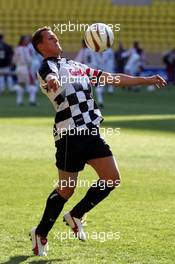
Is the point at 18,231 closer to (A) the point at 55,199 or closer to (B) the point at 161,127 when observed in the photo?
(A) the point at 55,199

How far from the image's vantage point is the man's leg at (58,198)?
8023 millimetres

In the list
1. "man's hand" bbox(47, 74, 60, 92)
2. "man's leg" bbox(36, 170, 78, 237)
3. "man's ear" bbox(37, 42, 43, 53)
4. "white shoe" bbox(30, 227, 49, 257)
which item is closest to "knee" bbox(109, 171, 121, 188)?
"man's leg" bbox(36, 170, 78, 237)

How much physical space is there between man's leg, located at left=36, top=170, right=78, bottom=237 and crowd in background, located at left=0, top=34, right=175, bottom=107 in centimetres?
1162

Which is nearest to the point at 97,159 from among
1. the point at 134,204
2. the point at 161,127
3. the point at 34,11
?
the point at 134,204

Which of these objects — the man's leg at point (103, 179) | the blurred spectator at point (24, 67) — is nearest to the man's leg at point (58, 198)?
the man's leg at point (103, 179)

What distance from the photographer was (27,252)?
8.06 meters

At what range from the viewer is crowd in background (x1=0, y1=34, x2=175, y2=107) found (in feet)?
92.1

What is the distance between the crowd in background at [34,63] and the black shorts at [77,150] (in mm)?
11575

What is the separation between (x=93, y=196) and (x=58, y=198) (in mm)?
376

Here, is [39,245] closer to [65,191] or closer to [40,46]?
[65,191]

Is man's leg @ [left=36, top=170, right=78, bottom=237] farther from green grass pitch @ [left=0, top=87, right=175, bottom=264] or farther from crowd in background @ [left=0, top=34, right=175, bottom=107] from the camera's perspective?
crowd in background @ [left=0, top=34, right=175, bottom=107]

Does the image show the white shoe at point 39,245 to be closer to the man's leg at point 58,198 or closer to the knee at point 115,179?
the man's leg at point 58,198

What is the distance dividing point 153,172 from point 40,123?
8.44 metres

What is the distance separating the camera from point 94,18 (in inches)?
1693
